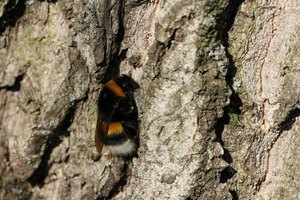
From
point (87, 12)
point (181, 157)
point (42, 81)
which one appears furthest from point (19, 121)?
point (181, 157)

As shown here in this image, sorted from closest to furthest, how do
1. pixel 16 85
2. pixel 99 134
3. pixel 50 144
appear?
pixel 99 134, pixel 50 144, pixel 16 85

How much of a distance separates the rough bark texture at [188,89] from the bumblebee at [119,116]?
0.14ft

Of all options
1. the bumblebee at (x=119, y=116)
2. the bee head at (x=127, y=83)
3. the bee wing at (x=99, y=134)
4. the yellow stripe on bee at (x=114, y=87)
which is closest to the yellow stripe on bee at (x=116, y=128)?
the bumblebee at (x=119, y=116)

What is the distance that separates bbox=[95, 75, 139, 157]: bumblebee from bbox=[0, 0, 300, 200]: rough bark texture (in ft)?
0.14

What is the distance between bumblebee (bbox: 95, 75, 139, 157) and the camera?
8.30 ft

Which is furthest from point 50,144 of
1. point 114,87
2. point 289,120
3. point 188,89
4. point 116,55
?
point 289,120

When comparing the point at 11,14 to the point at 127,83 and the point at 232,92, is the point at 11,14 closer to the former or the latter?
the point at 127,83

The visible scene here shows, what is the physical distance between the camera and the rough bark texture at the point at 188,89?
7.30ft

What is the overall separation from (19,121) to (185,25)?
1212mm

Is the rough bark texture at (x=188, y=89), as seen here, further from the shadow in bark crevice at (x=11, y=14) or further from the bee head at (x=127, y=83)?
the shadow in bark crevice at (x=11, y=14)

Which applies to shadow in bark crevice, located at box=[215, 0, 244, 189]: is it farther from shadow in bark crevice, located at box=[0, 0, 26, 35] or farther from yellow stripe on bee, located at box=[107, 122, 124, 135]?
shadow in bark crevice, located at box=[0, 0, 26, 35]

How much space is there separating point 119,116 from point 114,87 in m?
0.39

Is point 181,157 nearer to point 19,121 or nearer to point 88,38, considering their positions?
point 88,38

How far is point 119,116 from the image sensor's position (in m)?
2.98
